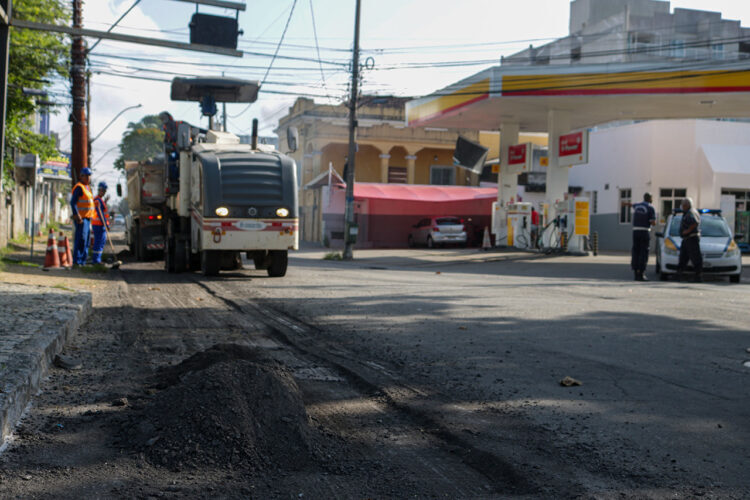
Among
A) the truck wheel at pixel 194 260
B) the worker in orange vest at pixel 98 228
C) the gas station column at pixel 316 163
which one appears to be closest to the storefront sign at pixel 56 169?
the gas station column at pixel 316 163

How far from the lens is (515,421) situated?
4609 millimetres

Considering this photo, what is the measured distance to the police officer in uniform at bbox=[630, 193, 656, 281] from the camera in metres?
16.7

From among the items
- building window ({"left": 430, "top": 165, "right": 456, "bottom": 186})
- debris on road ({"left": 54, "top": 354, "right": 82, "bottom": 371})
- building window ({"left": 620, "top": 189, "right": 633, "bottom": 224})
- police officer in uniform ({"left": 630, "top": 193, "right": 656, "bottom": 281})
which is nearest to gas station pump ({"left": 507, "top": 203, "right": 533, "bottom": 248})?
building window ({"left": 620, "top": 189, "right": 633, "bottom": 224})

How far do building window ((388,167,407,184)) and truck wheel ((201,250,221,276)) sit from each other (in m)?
32.6

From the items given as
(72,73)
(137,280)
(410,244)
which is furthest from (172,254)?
(410,244)

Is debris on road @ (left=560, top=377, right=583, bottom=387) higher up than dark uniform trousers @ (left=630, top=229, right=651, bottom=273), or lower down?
lower down

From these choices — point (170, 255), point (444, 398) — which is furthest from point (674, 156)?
point (444, 398)

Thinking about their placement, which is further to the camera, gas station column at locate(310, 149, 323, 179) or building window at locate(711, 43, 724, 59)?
building window at locate(711, 43, 724, 59)

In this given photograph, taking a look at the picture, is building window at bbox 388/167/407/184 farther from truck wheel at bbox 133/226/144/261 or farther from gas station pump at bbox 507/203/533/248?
truck wheel at bbox 133/226/144/261

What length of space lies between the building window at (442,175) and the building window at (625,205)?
13553 millimetres

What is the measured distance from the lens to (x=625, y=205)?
36.2 m

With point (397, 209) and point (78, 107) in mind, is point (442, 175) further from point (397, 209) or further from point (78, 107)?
point (78, 107)

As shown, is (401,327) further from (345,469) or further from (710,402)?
(345,469)

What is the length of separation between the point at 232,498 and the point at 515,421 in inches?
79.3
